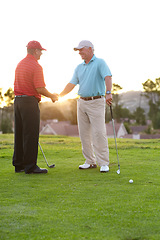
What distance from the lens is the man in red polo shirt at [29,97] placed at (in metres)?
6.62

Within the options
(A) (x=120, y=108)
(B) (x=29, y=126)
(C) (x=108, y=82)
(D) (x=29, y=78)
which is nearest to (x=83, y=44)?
(C) (x=108, y=82)

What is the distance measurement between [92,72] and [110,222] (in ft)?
12.4

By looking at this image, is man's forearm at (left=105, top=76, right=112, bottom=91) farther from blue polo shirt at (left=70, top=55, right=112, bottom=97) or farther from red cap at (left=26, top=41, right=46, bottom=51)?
red cap at (left=26, top=41, right=46, bottom=51)

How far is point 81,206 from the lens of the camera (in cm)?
409

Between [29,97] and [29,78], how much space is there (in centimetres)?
34

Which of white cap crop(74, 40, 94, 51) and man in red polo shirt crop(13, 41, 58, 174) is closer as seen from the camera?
man in red polo shirt crop(13, 41, 58, 174)

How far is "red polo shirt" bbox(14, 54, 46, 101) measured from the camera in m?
6.60

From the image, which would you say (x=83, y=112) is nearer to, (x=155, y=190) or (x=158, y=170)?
(x=158, y=170)

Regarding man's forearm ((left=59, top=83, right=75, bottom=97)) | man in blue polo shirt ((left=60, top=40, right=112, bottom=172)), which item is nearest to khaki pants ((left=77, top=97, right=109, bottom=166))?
man in blue polo shirt ((left=60, top=40, right=112, bottom=172))

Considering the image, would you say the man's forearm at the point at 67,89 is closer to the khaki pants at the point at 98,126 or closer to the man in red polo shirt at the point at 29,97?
the khaki pants at the point at 98,126

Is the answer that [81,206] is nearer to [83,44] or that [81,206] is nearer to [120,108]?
[83,44]

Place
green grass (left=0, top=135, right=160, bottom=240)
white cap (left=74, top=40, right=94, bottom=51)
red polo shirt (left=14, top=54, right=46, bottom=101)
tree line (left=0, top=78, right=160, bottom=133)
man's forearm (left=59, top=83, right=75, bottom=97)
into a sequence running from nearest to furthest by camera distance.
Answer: green grass (left=0, top=135, right=160, bottom=240) < red polo shirt (left=14, top=54, right=46, bottom=101) < white cap (left=74, top=40, right=94, bottom=51) < man's forearm (left=59, top=83, right=75, bottom=97) < tree line (left=0, top=78, right=160, bottom=133)

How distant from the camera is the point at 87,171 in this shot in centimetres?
671

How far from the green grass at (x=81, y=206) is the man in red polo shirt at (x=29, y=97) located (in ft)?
1.45
